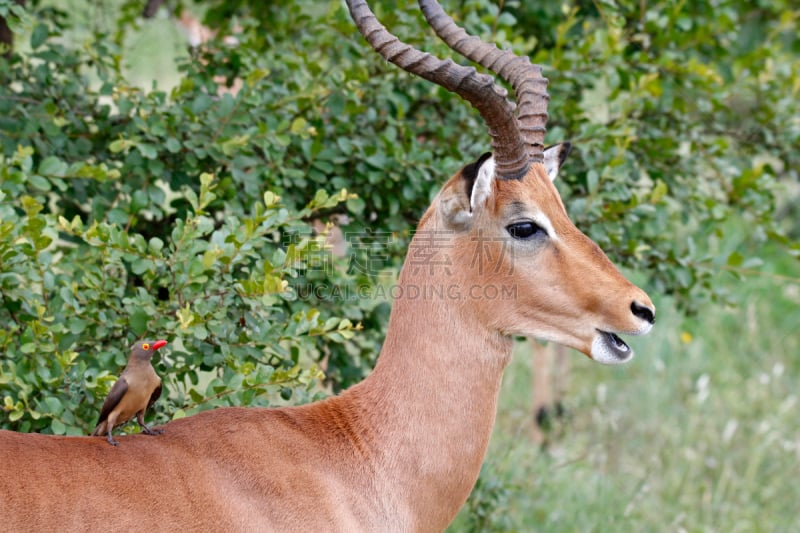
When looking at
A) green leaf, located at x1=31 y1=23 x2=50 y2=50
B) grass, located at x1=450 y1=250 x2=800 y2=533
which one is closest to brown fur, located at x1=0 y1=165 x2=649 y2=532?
grass, located at x1=450 y1=250 x2=800 y2=533

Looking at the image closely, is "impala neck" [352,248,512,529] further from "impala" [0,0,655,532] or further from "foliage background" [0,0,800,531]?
"foliage background" [0,0,800,531]

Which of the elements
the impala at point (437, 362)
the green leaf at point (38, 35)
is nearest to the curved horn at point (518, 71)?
the impala at point (437, 362)

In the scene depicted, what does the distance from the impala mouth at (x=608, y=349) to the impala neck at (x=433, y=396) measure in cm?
34

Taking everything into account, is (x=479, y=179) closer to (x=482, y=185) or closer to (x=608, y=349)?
(x=482, y=185)

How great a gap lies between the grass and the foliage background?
6cm

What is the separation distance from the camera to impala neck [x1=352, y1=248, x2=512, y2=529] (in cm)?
347

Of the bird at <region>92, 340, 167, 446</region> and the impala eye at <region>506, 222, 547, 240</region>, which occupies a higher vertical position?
the impala eye at <region>506, 222, 547, 240</region>

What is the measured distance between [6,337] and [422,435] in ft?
5.42

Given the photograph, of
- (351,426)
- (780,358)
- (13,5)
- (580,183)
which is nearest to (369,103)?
(580,183)

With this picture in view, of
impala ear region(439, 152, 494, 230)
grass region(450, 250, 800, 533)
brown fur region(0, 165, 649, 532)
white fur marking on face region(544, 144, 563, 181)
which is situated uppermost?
white fur marking on face region(544, 144, 563, 181)

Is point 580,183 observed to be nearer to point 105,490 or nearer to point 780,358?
point 105,490

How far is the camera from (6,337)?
367 cm

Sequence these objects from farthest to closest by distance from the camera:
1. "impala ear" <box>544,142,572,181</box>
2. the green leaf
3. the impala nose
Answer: the green leaf → "impala ear" <box>544,142,572,181</box> → the impala nose

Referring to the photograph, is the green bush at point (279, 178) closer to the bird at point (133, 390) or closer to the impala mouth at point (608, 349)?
the bird at point (133, 390)
